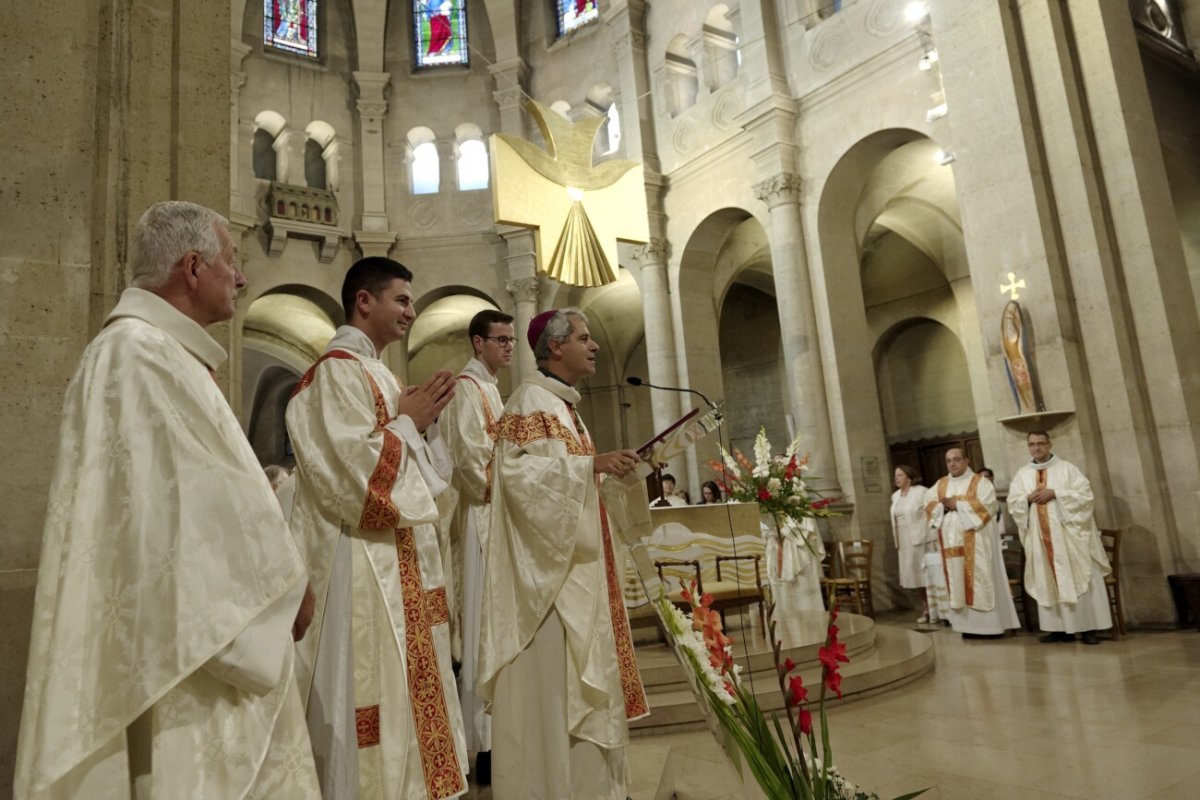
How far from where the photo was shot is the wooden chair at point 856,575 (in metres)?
9.80

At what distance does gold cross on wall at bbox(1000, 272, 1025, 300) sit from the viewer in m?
7.71

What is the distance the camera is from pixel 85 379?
1632mm

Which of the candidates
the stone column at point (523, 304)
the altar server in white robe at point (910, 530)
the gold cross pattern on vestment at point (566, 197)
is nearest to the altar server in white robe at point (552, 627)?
the gold cross pattern on vestment at point (566, 197)

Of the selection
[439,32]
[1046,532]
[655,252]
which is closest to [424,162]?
[439,32]

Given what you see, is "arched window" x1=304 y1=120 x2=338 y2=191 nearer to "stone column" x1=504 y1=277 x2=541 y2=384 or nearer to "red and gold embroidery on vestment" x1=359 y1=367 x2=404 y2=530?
"stone column" x1=504 y1=277 x2=541 y2=384

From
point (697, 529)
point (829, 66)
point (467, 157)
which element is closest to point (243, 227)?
point (467, 157)

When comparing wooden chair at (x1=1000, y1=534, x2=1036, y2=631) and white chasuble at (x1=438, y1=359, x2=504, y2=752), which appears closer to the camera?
white chasuble at (x1=438, y1=359, x2=504, y2=752)

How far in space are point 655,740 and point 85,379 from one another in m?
3.90

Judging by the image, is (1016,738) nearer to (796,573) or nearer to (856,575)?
(796,573)

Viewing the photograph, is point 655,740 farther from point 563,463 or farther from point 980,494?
point 980,494

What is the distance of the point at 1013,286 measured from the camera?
7.76 m

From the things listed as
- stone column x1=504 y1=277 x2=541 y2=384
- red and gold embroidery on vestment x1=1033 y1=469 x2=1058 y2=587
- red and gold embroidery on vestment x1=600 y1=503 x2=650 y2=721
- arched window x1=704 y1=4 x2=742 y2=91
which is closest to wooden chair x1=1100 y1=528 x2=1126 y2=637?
red and gold embroidery on vestment x1=1033 y1=469 x2=1058 y2=587

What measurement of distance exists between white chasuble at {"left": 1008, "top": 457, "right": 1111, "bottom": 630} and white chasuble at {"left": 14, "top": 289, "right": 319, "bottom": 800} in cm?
699

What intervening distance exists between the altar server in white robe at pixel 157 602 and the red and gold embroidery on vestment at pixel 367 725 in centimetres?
67
